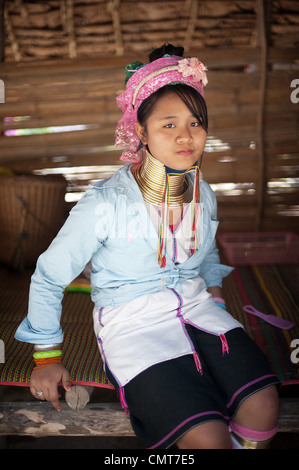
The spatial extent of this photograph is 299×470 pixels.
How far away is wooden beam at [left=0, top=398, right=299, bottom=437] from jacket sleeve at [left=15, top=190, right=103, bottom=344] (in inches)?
16.4

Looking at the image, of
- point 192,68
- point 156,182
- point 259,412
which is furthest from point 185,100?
point 259,412

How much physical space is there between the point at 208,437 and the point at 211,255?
1.02m

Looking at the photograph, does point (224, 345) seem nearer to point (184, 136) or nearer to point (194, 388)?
point (194, 388)

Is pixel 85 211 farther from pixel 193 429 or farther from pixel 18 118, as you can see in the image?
pixel 18 118

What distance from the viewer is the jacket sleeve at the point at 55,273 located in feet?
5.62

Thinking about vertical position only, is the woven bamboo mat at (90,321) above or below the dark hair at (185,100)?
below

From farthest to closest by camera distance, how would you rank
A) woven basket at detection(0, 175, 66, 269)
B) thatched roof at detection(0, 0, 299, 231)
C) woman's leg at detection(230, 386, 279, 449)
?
thatched roof at detection(0, 0, 299, 231)
woven basket at detection(0, 175, 66, 269)
woman's leg at detection(230, 386, 279, 449)

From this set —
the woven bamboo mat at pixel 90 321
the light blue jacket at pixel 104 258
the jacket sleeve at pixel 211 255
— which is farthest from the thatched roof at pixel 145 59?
the light blue jacket at pixel 104 258

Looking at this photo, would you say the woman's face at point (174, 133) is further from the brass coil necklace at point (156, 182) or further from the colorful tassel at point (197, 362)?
the colorful tassel at point (197, 362)

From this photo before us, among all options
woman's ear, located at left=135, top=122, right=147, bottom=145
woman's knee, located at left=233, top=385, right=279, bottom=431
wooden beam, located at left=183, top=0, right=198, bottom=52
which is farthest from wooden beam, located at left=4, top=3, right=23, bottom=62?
woman's knee, located at left=233, top=385, right=279, bottom=431

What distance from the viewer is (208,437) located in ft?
4.64

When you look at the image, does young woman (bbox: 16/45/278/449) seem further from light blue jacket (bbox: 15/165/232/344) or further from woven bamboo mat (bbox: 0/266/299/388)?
woven bamboo mat (bbox: 0/266/299/388)

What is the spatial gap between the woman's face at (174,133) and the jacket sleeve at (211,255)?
345 millimetres

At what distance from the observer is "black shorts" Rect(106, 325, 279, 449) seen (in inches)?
57.8
